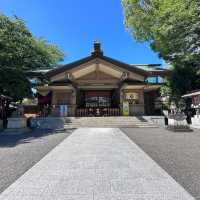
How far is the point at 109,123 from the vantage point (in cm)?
2427

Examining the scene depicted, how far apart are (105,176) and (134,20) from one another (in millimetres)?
28474


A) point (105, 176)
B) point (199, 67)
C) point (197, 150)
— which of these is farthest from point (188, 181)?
point (199, 67)

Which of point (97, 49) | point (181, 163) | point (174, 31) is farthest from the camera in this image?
point (97, 49)

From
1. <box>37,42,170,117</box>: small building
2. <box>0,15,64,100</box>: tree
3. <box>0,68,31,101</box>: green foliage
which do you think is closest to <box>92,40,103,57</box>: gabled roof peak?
<box>37,42,170,117</box>: small building

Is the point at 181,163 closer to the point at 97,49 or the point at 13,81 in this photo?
the point at 13,81

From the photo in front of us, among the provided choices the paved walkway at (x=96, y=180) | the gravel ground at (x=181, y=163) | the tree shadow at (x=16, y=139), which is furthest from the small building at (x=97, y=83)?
the paved walkway at (x=96, y=180)

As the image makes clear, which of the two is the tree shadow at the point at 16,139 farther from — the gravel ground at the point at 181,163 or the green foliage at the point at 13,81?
the green foliage at the point at 13,81

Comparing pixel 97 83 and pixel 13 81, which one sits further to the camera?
pixel 97 83

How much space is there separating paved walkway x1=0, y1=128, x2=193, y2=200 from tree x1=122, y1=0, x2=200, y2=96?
1430 centimetres

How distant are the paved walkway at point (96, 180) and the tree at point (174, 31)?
14.3 m

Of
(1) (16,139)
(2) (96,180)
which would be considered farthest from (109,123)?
(2) (96,180)

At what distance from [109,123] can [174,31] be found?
842 cm

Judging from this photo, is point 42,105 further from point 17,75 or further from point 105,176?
point 105,176

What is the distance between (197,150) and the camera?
34.8 ft
